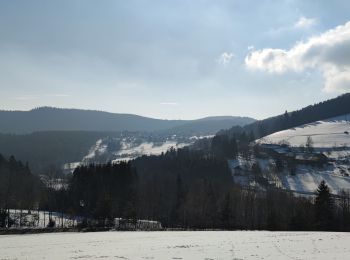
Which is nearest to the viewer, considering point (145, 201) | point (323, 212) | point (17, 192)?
point (323, 212)

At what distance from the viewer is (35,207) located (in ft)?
462

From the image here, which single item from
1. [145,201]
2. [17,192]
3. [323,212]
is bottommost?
[145,201]

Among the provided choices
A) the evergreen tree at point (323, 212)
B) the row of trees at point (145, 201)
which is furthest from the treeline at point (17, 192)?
the evergreen tree at point (323, 212)

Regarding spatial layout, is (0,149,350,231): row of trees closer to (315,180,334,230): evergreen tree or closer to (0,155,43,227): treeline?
(0,155,43,227): treeline

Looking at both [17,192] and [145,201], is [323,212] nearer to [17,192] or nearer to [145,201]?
[145,201]

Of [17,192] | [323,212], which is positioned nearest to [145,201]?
[17,192]

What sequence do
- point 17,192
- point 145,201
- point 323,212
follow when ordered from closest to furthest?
1. point 323,212
2. point 17,192
3. point 145,201

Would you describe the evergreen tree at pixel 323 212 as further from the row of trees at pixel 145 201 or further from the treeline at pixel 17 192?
the treeline at pixel 17 192

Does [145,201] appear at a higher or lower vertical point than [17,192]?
lower

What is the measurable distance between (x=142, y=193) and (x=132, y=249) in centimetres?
10380

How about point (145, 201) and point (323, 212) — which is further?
point (145, 201)

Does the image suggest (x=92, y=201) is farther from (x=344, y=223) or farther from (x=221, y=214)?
(x=344, y=223)

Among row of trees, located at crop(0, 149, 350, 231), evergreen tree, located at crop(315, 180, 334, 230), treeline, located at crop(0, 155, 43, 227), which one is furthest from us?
treeline, located at crop(0, 155, 43, 227)

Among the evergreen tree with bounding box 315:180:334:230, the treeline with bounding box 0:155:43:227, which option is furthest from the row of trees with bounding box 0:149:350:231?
the evergreen tree with bounding box 315:180:334:230
